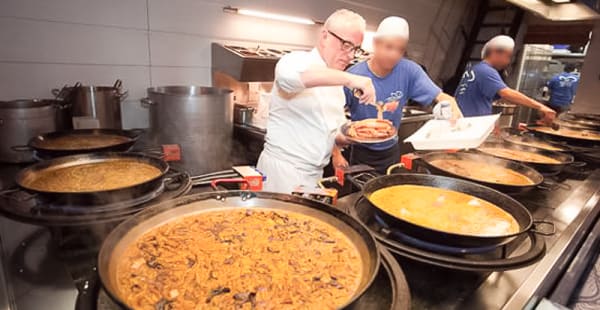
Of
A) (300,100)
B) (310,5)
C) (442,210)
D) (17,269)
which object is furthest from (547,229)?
(310,5)

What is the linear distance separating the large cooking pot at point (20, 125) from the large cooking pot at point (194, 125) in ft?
2.24

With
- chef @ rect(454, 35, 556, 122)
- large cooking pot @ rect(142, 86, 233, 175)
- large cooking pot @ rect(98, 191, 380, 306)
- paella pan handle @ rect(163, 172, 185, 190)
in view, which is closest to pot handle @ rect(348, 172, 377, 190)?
large cooking pot @ rect(98, 191, 380, 306)

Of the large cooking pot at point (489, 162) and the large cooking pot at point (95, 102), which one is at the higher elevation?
the large cooking pot at point (95, 102)

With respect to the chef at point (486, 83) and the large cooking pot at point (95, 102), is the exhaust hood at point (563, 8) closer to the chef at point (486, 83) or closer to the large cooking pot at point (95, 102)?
the chef at point (486, 83)

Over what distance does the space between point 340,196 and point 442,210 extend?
44 centimetres

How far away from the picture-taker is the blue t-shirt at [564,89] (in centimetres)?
741

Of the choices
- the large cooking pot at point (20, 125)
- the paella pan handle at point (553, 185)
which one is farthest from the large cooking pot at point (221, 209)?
the large cooking pot at point (20, 125)

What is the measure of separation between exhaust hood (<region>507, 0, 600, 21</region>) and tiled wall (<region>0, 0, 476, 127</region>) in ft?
7.28

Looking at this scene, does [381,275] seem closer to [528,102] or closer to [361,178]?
[361,178]

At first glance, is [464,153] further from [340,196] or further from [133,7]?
[133,7]

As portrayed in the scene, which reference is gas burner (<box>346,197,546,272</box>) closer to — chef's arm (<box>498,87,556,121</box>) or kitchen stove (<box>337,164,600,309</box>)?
kitchen stove (<box>337,164,600,309</box>)

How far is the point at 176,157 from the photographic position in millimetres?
1784

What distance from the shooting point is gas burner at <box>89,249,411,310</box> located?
0.72m

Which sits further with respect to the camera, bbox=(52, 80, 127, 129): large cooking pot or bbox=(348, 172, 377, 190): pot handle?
bbox=(52, 80, 127, 129): large cooking pot
